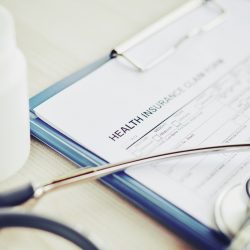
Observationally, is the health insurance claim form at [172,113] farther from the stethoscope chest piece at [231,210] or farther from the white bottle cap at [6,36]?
the white bottle cap at [6,36]

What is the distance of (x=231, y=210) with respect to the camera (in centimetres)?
40

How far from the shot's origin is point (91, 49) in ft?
1.89

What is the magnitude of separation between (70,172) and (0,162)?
2.2 inches

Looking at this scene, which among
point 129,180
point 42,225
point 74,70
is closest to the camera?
point 42,225

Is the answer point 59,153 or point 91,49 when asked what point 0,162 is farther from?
point 91,49

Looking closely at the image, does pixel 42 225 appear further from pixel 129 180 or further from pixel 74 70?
pixel 74 70

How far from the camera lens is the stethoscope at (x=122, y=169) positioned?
12.2 inches

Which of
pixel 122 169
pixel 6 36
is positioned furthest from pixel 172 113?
pixel 6 36

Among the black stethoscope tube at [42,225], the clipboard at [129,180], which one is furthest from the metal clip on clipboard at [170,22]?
the black stethoscope tube at [42,225]

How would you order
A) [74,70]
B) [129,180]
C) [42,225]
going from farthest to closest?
[74,70] → [129,180] → [42,225]

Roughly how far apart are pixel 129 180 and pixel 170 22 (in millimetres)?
263

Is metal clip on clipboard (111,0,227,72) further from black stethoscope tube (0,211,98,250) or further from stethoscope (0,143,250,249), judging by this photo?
black stethoscope tube (0,211,98,250)

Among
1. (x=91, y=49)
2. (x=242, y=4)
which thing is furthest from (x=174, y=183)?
(x=242, y=4)

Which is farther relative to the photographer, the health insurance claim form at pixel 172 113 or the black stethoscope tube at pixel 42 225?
the health insurance claim form at pixel 172 113
